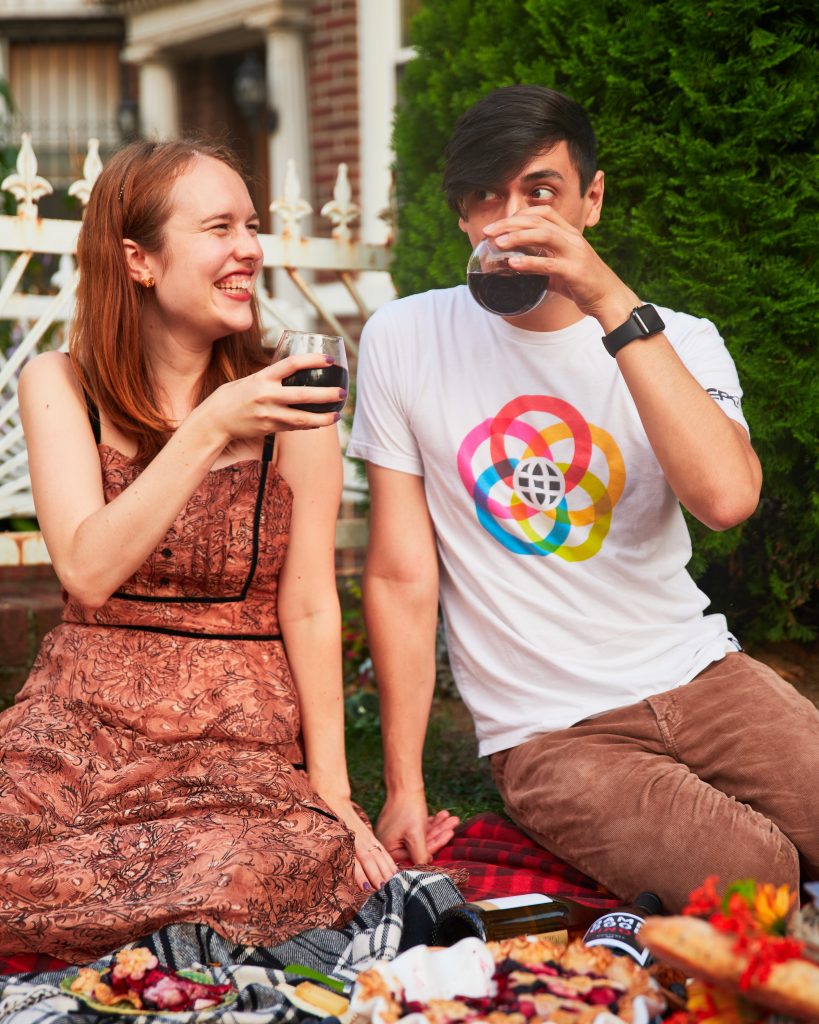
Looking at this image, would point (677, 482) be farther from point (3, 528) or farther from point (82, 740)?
point (3, 528)

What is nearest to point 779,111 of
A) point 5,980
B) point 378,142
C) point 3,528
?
point 5,980

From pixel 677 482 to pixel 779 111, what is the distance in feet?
4.51

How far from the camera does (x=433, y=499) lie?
313cm

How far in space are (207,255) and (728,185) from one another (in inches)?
62.3

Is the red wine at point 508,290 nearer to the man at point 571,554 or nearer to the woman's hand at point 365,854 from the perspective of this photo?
the man at point 571,554

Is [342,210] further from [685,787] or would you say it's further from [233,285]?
[685,787]

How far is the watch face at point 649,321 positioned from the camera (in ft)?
8.71

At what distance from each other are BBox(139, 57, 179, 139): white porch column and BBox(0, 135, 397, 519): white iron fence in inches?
225

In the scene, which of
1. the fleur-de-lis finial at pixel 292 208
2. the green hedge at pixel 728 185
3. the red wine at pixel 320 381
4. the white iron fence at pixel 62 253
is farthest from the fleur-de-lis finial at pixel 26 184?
the red wine at pixel 320 381

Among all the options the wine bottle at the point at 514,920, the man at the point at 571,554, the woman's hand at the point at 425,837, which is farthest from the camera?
the woman's hand at the point at 425,837

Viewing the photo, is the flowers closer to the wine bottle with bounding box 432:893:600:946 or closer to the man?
the wine bottle with bounding box 432:893:600:946

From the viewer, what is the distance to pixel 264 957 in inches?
92.7

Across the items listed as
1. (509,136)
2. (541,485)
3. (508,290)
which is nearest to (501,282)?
(508,290)

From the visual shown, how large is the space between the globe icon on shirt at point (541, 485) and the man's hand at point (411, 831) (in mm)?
794
